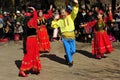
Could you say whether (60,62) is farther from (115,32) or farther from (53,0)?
(53,0)

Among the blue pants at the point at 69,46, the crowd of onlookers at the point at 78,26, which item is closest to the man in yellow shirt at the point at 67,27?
the blue pants at the point at 69,46

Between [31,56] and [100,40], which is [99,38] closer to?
[100,40]

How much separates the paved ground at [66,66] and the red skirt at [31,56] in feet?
0.90

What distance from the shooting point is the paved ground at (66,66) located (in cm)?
1044

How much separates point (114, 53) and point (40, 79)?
4584mm

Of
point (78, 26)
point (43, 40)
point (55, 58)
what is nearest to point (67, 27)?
point (55, 58)

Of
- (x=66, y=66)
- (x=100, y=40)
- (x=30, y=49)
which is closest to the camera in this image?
(x=30, y=49)

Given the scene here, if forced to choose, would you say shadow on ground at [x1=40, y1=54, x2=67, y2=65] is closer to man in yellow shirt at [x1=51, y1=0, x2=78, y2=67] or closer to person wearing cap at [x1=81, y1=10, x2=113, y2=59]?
man in yellow shirt at [x1=51, y1=0, x2=78, y2=67]

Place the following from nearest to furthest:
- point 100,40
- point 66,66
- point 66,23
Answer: point 66,23 → point 66,66 → point 100,40

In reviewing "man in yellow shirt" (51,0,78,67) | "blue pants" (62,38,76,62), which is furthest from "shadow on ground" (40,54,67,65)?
"man in yellow shirt" (51,0,78,67)

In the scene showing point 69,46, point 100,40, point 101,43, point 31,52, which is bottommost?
point 101,43

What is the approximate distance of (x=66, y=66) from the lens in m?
11.9

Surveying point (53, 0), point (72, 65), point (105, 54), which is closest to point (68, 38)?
point (72, 65)

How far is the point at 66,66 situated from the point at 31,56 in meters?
1.77
